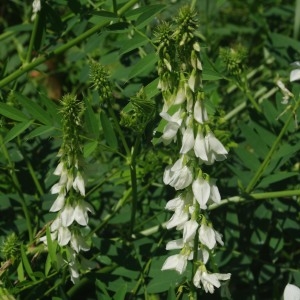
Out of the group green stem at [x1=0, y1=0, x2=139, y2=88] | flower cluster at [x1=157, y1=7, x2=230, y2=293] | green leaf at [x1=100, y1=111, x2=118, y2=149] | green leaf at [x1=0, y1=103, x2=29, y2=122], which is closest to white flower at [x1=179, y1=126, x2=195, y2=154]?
flower cluster at [x1=157, y1=7, x2=230, y2=293]

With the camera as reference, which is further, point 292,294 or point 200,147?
point 292,294

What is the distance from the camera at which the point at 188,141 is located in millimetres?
1192

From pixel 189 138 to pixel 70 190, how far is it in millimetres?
388

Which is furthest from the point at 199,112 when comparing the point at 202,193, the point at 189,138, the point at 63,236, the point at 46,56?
the point at 46,56

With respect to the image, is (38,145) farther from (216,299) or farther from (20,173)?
(216,299)

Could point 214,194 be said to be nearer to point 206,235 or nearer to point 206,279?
point 206,235

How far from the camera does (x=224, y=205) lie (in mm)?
1897

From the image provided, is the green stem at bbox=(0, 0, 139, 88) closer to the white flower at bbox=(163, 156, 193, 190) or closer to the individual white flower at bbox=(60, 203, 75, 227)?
the individual white flower at bbox=(60, 203, 75, 227)

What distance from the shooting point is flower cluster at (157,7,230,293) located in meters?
1.14

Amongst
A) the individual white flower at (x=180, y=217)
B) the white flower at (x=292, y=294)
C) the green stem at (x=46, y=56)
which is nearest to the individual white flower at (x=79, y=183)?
the individual white flower at (x=180, y=217)

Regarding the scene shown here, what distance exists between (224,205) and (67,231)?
1.91ft

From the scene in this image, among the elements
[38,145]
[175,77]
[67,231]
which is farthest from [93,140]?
[38,145]

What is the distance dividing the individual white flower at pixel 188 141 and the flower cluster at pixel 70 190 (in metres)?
0.26

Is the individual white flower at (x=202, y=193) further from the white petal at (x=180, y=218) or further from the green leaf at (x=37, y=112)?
the green leaf at (x=37, y=112)
